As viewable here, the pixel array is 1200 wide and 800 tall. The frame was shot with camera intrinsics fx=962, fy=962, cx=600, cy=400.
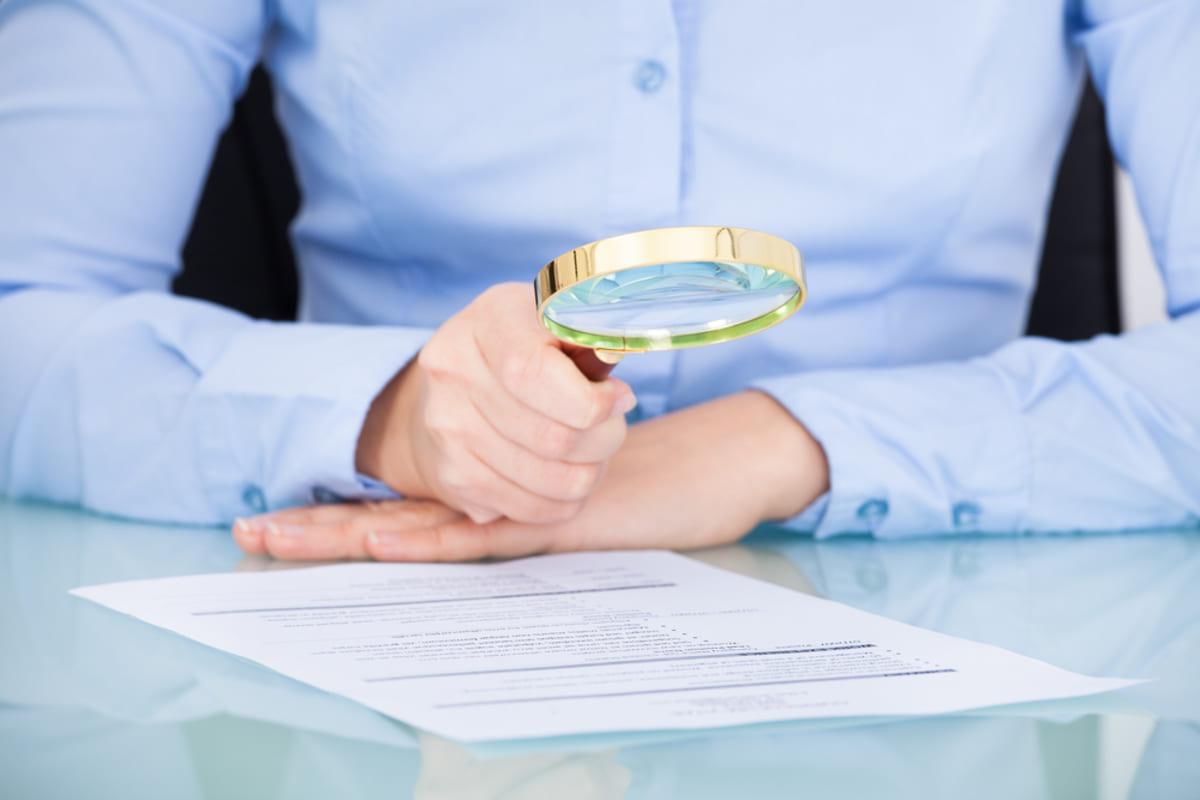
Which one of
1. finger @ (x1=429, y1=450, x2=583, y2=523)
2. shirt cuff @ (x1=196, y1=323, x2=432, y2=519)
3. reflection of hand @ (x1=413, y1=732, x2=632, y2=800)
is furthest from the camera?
shirt cuff @ (x1=196, y1=323, x2=432, y2=519)

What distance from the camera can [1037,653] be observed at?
44 centimetres

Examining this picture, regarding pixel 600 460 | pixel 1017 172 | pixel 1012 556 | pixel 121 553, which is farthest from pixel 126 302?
pixel 1017 172

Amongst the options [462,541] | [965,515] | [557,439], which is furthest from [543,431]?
[965,515]

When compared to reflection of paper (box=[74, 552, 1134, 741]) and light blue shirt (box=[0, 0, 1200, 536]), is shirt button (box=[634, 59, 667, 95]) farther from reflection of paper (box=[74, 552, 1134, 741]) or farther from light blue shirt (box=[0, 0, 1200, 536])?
reflection of paper (box=[74, 552, 1134, 741])

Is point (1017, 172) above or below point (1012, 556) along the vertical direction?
above

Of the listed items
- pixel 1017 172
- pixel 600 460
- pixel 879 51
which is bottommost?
pixel 600 460

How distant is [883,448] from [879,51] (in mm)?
383

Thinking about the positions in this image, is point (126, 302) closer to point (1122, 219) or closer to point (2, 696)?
point (2, 696)

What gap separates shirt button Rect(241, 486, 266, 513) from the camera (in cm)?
72

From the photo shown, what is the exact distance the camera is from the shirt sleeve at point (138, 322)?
708mm

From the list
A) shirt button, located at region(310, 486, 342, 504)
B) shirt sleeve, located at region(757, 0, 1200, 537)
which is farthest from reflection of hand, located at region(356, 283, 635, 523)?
shirt sleeve, located at region(757, 0, 1200, 537)

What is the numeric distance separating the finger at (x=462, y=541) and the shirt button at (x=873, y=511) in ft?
0.74

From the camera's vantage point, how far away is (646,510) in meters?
0.65

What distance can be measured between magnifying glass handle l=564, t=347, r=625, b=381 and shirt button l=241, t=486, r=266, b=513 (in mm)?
346
